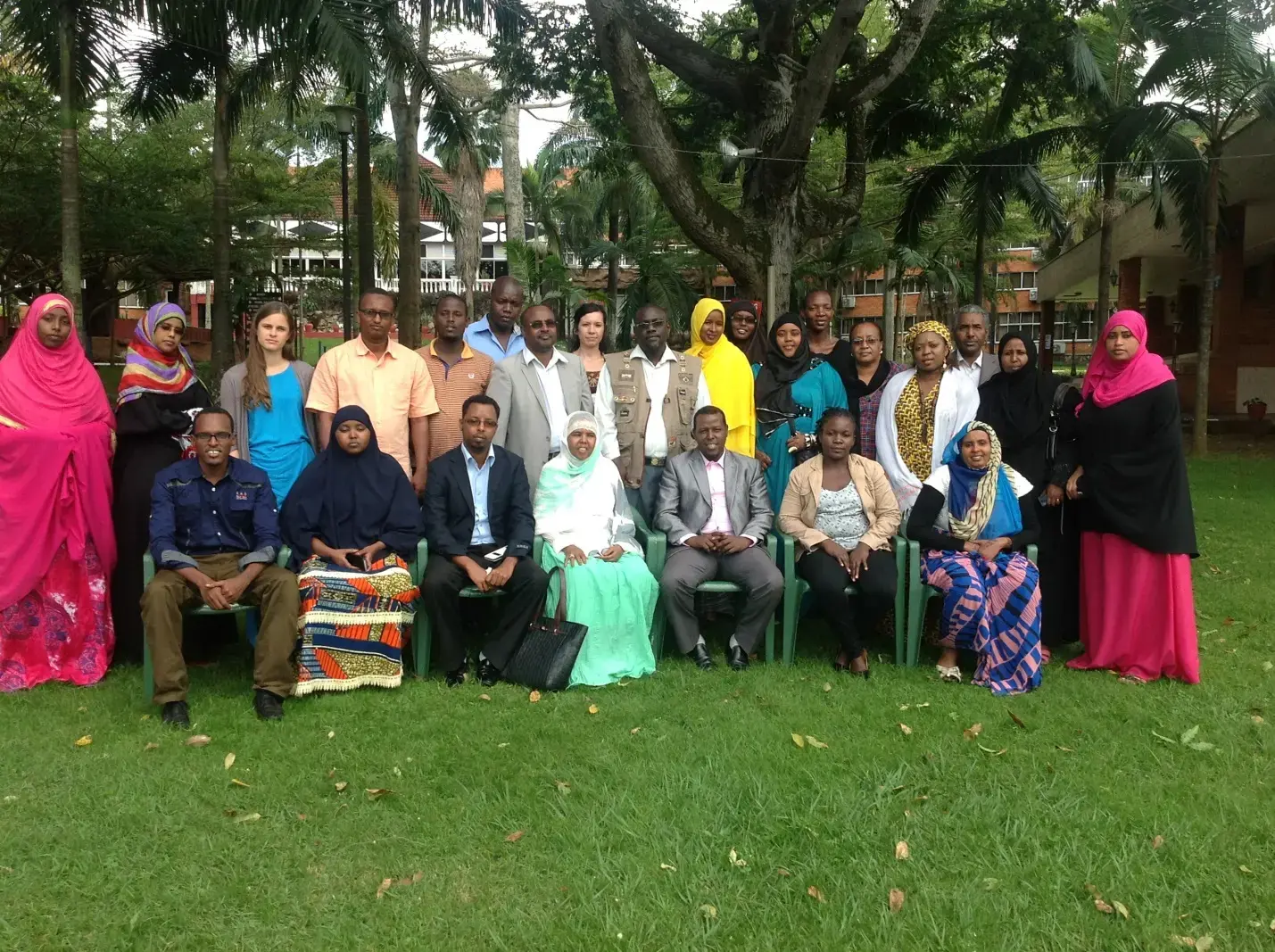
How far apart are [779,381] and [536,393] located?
1.50 meters

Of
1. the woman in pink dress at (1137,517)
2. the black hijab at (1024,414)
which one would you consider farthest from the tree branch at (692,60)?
the woman in pink dress at (1137,517)

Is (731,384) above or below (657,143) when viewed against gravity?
below

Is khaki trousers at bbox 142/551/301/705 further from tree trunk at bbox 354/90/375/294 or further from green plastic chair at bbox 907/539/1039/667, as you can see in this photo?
tree trunk at bbox 354/90/375/294

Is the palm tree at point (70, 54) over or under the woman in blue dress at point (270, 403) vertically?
over

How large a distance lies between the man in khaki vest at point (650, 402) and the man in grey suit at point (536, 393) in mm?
190

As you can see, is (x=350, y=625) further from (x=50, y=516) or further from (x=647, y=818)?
(x=647, y=818)

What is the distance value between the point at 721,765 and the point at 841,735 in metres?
0.65

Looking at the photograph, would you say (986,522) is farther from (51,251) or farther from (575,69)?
(51,251)

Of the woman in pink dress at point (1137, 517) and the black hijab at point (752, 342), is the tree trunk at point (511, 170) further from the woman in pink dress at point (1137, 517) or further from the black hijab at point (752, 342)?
the woman in pink dress at point (1137, 517)

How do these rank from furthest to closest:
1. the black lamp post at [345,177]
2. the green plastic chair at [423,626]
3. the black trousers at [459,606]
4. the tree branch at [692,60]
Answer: the black lamp post at [345,177] → the tree branch at [692,60] → the green plastic chair at [423,626] → the black trousers at [459,606]

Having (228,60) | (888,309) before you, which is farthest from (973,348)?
(888,309)

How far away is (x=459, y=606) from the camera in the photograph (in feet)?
16.9

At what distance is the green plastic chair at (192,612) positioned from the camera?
4.66m

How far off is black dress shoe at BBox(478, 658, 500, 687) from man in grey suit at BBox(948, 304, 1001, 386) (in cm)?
308
